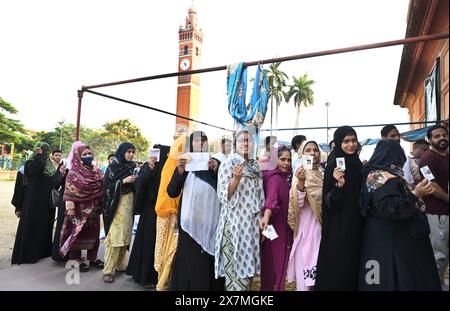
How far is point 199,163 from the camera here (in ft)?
8.82

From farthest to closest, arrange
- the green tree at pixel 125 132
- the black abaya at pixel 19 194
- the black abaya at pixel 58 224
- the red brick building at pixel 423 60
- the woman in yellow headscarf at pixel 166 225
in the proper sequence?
the green tree at pixel 125 132, the red brick building at pixel 423 60, the black abaya at pixel 19 194, the black abaya at pixel 58 224, the woman in yellow headscarf at pixel 166 225

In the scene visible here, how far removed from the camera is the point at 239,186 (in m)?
2.61

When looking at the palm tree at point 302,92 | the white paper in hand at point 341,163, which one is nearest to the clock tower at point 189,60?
the palm tree at point 302,92

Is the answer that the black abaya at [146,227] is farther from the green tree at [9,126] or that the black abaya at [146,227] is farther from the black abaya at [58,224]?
the green tree at [9,126]

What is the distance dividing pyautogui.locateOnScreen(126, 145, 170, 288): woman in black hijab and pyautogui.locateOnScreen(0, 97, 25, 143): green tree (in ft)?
113

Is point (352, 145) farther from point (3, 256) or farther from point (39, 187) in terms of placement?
point (3, 256)

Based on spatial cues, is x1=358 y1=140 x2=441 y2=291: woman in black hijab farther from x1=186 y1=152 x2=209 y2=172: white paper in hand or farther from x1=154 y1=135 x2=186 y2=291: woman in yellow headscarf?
x1=154 y1=135 x2=186 y2=291: woman in yellow headscarf

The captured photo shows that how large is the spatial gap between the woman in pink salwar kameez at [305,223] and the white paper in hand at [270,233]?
0.26m

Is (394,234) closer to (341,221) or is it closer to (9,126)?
(341,221)

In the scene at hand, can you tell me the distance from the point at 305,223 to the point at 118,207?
227 centimetres

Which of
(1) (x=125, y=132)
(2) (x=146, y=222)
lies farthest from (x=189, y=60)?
(2) (x=146, y=222)

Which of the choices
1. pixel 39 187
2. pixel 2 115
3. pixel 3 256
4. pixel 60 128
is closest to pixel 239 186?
pixel 39 187

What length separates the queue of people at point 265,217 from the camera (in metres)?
1.95

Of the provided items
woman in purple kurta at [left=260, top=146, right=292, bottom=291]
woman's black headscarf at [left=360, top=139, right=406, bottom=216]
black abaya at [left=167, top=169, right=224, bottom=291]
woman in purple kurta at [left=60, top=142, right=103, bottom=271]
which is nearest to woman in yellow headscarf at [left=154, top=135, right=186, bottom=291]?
black abaya at [left=167, top=169, right=224, bottom=291]
